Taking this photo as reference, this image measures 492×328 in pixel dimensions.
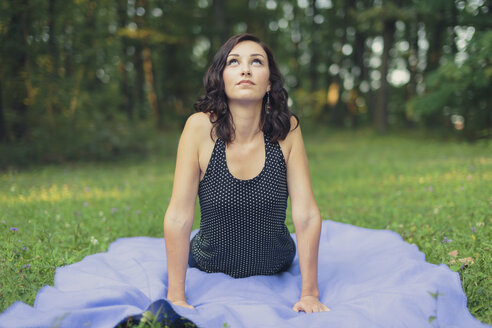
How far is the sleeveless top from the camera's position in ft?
8.46

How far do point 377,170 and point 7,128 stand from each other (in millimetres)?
7135

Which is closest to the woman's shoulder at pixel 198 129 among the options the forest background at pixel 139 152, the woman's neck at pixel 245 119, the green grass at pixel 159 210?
the woman's neck at pixel 245 119

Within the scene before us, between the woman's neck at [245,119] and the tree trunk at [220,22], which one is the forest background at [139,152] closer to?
the tree trunk at [220,22]

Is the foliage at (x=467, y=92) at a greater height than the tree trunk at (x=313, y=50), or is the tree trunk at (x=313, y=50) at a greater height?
the tree trunk at (x=313, y=50)

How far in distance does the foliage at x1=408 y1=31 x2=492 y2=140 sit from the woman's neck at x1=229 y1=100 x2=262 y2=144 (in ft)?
28.9

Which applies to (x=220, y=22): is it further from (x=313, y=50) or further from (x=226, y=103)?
(x=226, y=103)

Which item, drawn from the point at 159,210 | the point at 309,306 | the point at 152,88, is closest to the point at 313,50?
the point at 152,88

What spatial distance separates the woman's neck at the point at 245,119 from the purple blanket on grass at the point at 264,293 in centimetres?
92

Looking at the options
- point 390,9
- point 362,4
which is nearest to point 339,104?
point 362,4

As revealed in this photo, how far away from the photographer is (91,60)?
10.3 metres

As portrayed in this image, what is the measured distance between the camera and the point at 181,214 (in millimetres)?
2471

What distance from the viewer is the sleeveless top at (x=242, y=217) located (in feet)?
8.46

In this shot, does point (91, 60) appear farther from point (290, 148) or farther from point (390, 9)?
point (390, 9)

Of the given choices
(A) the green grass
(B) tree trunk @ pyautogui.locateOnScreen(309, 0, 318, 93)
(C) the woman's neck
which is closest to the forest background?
(A) the green grass
